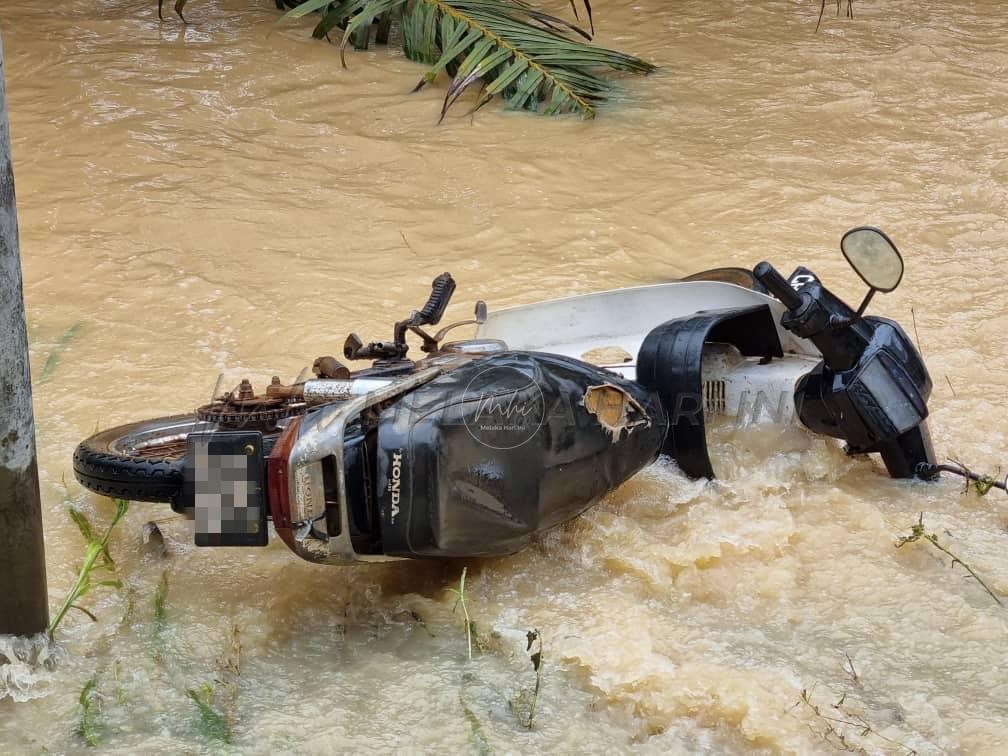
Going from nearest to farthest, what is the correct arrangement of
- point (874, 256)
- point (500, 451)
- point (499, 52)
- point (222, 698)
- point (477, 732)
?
point (477, 732)
point (222, 698)
point (500, 451)
point (874, 256)
point (499, 52)

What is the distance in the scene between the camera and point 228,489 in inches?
103

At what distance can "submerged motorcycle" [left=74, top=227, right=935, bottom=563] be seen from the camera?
2617mm

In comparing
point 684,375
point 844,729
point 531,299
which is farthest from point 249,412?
point 531,299

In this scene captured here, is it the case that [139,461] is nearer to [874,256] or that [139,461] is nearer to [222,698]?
[222,698]

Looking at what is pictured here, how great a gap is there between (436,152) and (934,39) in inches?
142

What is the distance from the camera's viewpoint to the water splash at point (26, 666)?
2555 mm

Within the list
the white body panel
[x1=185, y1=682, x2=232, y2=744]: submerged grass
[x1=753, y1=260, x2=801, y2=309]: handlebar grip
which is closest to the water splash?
[x1=185, y1=682, x2=232, y2=744]: submerged grass

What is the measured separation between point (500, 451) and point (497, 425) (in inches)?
2.3

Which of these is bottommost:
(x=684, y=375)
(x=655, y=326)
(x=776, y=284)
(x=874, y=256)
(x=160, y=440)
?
(x=160, y=440)

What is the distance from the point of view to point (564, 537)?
3168 millimetres

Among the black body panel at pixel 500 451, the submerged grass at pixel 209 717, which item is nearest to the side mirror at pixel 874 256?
the black body panel at pixel 500 451

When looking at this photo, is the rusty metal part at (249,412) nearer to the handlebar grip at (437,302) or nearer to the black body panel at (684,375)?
the handlebar grip at (437,302)

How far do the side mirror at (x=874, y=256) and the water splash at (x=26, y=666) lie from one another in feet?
6.65

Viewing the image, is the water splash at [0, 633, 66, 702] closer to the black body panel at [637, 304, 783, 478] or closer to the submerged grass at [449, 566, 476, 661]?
the submerged grass at [449, 566, 476, 661]
